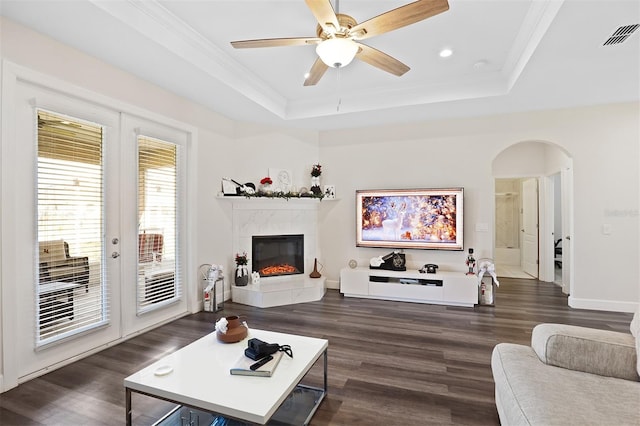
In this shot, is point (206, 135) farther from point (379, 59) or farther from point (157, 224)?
point (379, 59)

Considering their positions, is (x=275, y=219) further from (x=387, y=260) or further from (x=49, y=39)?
(x=49, y=39)

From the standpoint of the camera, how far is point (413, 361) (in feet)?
8.80

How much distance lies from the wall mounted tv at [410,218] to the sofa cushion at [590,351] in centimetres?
293

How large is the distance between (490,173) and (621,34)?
2.17 m

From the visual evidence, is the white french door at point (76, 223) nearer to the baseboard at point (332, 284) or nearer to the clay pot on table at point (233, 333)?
the clay pot on table at point (233, 333)

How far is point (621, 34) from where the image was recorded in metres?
2.54

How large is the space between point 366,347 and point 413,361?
18.5 inches

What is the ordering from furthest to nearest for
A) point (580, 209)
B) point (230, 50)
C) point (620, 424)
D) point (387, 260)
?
point (387, 260) → point (580, 209) → point (230, 50) → point (620, 424)

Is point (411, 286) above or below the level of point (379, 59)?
below

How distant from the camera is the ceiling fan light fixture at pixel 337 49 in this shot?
2.12 meters

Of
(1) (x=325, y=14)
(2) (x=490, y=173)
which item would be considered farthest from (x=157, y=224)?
(2) (x=490, y=173)

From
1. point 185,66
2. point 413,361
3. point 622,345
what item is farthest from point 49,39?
point 622,345

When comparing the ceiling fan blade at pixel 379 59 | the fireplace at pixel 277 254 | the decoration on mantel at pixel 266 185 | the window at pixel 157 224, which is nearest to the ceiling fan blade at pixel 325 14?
the ceiling fan blade at pixel 379 59

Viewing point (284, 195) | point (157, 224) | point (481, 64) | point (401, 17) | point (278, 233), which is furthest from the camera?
point (278, 233)
